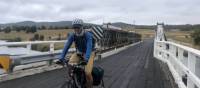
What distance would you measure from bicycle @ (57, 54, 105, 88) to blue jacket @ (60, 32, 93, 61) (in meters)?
0.22

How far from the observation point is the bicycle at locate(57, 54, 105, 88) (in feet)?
27.1

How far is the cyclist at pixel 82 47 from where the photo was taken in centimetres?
838

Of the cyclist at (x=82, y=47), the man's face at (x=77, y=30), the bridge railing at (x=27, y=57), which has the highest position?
the man's face at (x=77, y=30)

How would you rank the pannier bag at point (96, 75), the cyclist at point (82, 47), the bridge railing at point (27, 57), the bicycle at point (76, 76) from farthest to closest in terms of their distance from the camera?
the bridge railing at point (27, 57)
the pannier bag at point (96, 75)
the cyclist at point (82, 47)
the bicycle at point (76, 76)

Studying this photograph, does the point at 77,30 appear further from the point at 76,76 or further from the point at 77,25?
the point at 76,76

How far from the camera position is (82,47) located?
8781 mm

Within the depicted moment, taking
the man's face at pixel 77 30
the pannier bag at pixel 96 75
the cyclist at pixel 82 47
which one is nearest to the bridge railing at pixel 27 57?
the pannier bag at pixel 96 75

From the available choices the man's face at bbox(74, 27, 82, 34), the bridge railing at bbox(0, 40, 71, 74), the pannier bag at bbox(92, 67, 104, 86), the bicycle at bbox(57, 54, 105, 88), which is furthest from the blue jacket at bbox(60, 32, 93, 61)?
the bridge railing at bbox(0, 40, 71, 74)

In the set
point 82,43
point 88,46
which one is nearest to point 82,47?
point 82,43

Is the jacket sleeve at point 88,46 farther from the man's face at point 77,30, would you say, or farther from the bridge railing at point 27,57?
the bridge railing at point 27,57

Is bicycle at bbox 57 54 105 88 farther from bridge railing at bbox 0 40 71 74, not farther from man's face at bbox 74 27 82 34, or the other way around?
bridge railing at bbox 0 40 71 74

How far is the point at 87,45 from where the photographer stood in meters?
8.55

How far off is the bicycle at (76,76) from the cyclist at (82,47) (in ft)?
0.26

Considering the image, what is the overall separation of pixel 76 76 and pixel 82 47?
61 centimetres
